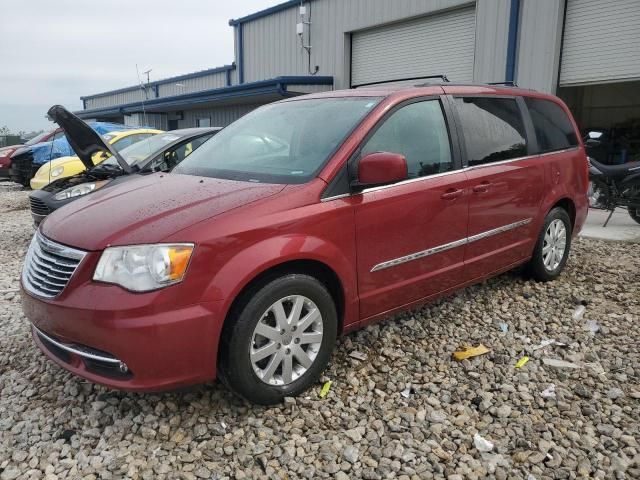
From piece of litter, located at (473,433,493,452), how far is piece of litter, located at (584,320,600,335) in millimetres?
1709

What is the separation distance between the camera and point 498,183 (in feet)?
12.6

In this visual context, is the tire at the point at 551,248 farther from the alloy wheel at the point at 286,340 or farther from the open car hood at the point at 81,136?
the open car hood at the point at 81,136

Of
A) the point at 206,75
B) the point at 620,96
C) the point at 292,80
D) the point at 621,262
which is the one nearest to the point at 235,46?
the point at 206,75

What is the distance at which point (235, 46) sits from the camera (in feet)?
62.7

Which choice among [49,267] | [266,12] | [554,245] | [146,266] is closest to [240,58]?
[266,12]

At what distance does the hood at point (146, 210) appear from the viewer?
2473 mm

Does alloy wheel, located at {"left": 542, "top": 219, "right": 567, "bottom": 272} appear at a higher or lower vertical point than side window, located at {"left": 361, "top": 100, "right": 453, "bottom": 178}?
lower

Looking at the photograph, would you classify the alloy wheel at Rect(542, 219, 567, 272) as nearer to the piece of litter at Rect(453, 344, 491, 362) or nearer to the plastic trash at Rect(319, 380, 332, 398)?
the piece of litter at Rect(453, 344, 491, 362)

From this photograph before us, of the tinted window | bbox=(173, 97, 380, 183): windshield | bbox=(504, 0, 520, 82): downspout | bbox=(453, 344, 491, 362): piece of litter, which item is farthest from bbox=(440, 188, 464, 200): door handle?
bbox=(504, 0, 520, 82): downspout

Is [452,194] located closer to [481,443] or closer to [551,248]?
[481,443]

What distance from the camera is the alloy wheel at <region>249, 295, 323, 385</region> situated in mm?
2646

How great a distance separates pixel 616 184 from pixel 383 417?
20.9 ft

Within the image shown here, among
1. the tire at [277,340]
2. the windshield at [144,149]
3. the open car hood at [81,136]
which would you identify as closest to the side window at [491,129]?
the tire at [277,340]

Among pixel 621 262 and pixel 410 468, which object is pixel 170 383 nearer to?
pixel 410 468
